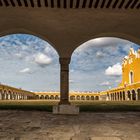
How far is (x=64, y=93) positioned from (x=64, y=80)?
0.46 meters

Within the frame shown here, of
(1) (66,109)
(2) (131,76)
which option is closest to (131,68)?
(2) (131,76)

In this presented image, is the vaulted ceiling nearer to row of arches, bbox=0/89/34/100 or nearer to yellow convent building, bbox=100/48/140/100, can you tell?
yellow convent building, bbox=100/48/140/100

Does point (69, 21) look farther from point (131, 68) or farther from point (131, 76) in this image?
point (131, 76)

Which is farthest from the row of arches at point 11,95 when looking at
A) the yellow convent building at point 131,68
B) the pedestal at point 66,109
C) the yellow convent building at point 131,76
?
the pedestal at point 66,109

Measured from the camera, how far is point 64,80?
8117 millimetres

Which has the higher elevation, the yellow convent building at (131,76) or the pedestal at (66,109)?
the yellow convent building at (131,76)

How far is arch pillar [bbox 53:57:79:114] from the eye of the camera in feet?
25.0

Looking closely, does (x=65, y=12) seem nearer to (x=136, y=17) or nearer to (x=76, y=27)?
(x=76, y=27)

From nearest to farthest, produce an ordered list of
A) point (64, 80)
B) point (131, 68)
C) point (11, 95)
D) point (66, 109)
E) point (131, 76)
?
1. point (66, 109)
2. point (64, 80)
3. point (131, 68)
4. point (131, 76)
5. point (11, 95)

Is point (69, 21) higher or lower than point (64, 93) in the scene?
higher

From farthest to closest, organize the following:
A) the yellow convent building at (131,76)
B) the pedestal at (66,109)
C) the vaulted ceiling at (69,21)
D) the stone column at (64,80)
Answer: the yellow convent building at (131,76)
the stone column at (64,80)
the vaulted ceiling at (69,21)
the pedestal at (66,109)

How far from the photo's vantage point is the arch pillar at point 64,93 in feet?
25.0

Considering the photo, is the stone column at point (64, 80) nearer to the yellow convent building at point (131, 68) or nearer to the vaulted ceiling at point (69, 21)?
the vaulted ceiling at point (69, 21)

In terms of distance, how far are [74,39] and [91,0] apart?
1.56m
